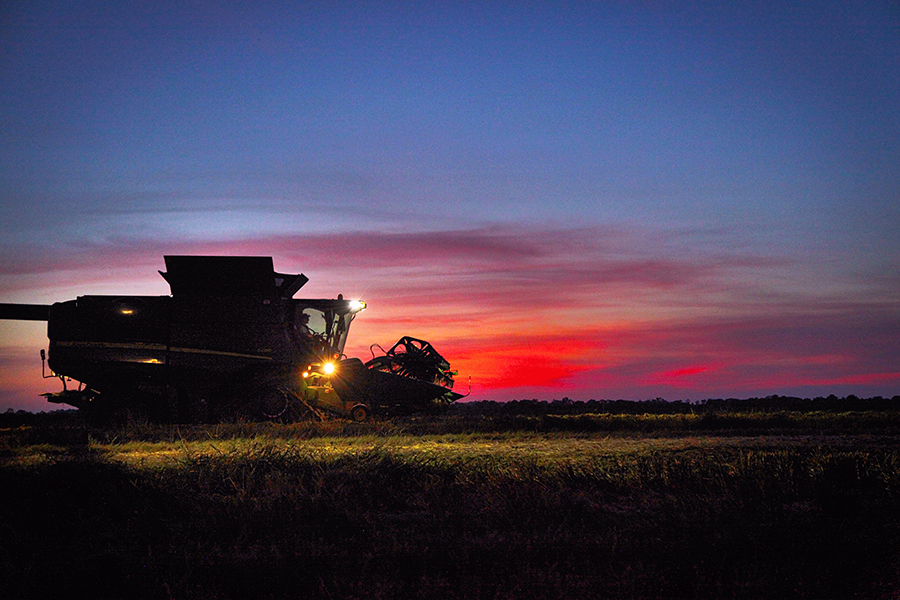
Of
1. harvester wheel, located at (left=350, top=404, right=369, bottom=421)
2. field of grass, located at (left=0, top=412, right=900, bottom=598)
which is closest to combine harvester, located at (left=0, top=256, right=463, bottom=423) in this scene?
harvester wheel, located at (left=350, top=404, right=369, bottom=421)

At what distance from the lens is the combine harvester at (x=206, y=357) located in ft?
72.2

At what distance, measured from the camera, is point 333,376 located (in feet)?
76.2

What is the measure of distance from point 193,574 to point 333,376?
637 inches

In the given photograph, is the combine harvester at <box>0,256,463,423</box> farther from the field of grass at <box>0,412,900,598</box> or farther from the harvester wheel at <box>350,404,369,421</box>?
the field of grass at <box>0,412,900,598</box>

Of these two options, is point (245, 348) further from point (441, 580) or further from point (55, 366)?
point (441, 580)

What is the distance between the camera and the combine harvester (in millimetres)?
22000

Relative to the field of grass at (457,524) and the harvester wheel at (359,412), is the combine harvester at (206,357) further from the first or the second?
the field of grass at (457,524)

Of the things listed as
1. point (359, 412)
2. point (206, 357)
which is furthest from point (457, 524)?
point (206, 357)

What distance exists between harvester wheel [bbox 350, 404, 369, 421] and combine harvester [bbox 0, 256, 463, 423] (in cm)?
3

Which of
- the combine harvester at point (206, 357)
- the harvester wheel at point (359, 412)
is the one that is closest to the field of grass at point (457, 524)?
the combine harvester at point (206, 357)

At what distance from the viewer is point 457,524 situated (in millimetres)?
8602

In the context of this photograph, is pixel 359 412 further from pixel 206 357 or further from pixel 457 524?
pixel 457 524

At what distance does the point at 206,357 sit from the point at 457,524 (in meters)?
15.6

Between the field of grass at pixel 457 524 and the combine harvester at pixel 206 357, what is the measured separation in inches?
313
